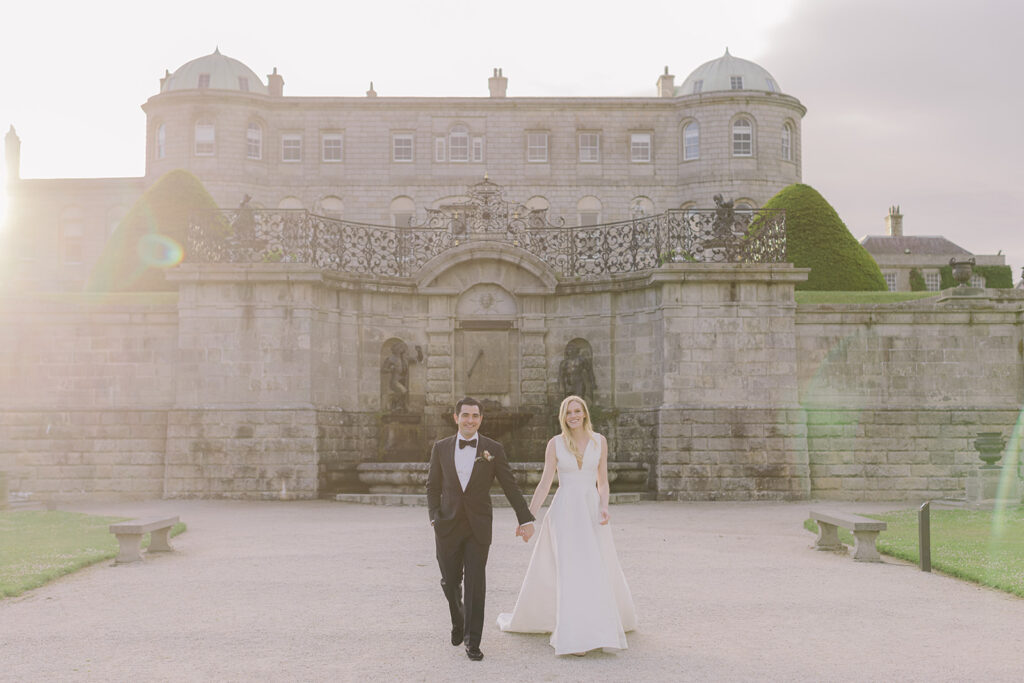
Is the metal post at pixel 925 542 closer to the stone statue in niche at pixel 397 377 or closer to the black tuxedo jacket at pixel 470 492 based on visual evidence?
the black tuxedo jacket at pixel 470 492

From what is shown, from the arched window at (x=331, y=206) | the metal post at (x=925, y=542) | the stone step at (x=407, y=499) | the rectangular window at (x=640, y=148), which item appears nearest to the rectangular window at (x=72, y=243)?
the arched window at (x=331, y=206)

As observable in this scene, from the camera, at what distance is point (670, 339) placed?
19125mm

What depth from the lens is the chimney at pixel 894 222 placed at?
66688 millimetres

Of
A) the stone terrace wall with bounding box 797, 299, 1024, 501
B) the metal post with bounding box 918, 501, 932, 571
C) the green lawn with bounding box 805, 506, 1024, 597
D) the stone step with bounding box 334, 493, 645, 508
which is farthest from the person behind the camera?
the stone terrace wall with bounding box 797, 299, 1024, 501

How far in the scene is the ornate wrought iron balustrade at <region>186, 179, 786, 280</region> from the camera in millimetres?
19422

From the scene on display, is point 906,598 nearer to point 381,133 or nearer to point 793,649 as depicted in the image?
point 793,649

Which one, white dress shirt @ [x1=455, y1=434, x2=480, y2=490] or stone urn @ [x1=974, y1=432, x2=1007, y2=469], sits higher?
white dress shirt @ [x1=455, y1=434, x2=480, y2=490]

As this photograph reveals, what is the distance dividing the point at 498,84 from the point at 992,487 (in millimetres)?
42639

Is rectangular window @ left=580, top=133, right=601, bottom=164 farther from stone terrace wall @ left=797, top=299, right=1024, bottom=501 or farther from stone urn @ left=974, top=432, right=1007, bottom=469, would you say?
stone urn @ left=974, top=432, right=1007, bottom=469

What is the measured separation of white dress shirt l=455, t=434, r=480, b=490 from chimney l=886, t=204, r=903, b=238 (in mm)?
65071

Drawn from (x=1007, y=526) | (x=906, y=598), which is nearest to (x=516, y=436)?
(x=1007, y=526)

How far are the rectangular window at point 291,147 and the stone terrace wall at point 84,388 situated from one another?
33290 millimetres

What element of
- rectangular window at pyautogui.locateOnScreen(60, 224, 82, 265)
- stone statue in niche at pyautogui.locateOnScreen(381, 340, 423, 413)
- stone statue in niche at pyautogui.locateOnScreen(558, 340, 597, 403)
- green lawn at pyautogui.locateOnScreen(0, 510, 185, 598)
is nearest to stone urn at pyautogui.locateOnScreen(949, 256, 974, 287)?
stone statue in niche at pyautogui.locateOnScreen(558, 340, 597, 403)

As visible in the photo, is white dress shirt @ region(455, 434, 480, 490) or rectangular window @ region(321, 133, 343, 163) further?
rectangular window @ region(321, 133, 343, 163)
